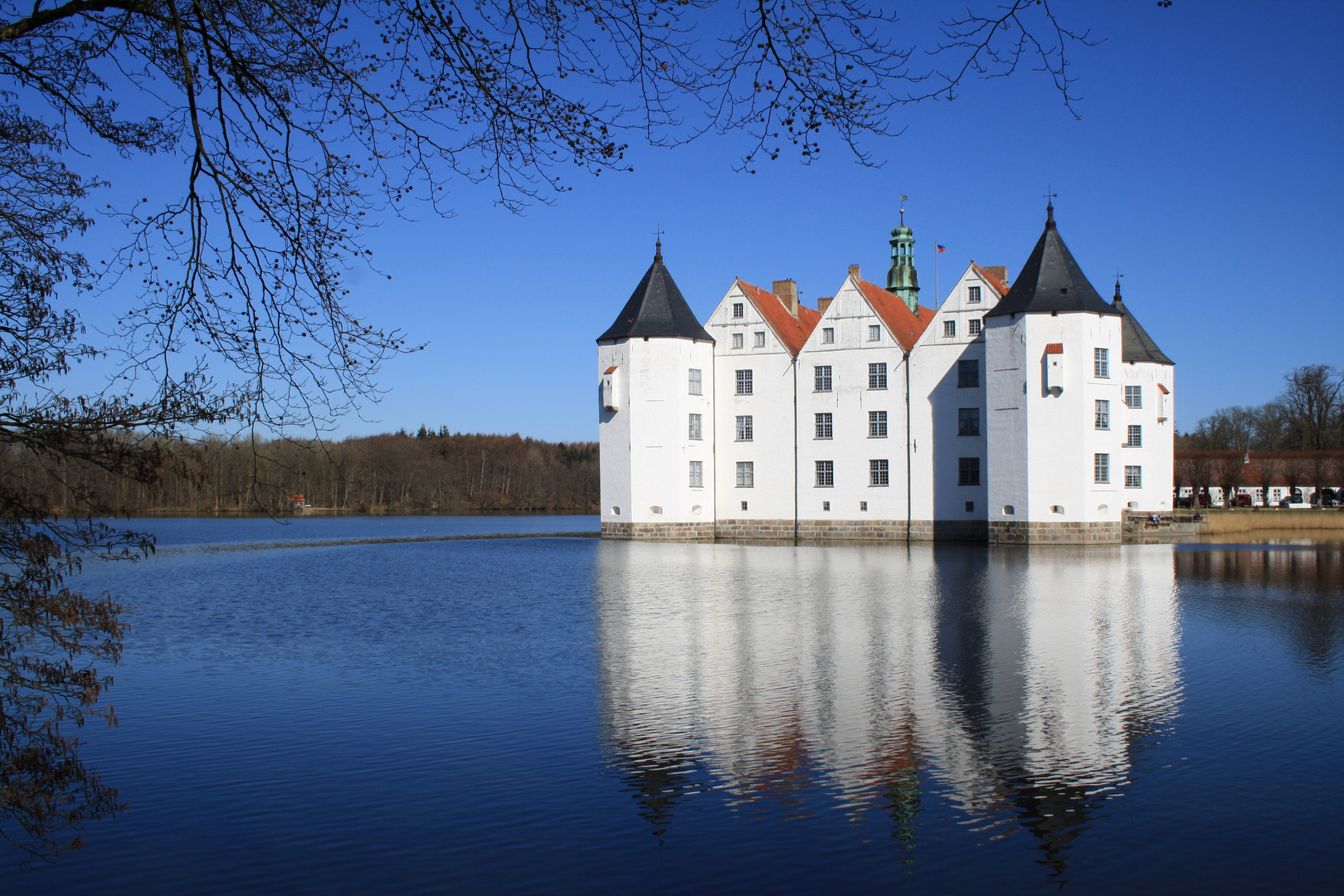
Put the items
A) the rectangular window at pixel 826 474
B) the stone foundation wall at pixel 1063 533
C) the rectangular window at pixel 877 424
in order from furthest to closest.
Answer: the rectangular window at pixel 826 474, the rectangular window at pixel 877 424, the stone foundation wall at pixel 1063 533

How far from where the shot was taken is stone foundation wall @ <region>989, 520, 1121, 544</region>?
1267 inches

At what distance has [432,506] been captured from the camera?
88.1m

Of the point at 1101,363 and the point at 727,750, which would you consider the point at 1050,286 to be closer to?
the point at 1101,363

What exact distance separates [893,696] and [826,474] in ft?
96.1

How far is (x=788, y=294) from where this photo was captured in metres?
43.7

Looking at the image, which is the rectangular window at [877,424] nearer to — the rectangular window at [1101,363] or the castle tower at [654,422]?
the castle tower at [654,422]

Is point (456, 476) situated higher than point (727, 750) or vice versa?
point (456, 476)

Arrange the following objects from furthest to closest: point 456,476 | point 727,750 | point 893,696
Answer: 1. point 456,476
2. point 893,696
3. point 727,750

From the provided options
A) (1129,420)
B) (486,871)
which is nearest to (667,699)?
(486,871)

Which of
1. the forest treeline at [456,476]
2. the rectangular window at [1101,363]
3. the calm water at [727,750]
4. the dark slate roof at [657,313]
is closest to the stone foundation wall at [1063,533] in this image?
the rectangular window at [1101,363]

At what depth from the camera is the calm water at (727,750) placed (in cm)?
548

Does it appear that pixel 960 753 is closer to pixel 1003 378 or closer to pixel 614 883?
pixel 614 883

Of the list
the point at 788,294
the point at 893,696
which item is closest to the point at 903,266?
the point at 788,294

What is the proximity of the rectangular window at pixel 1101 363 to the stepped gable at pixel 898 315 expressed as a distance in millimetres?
5829
